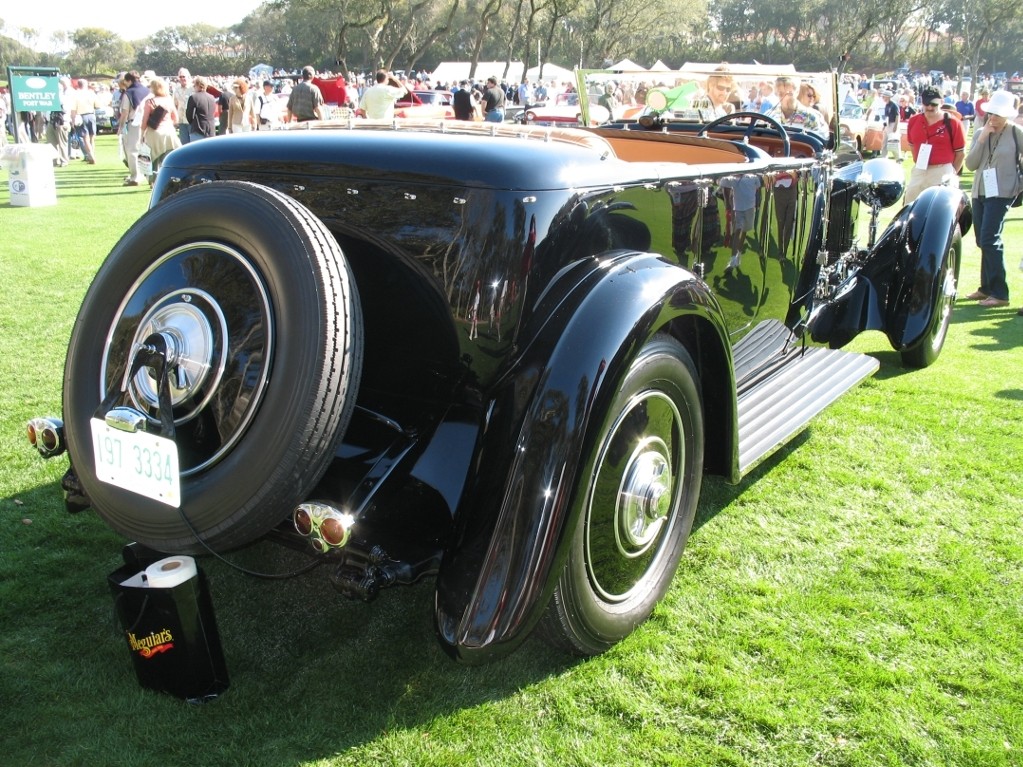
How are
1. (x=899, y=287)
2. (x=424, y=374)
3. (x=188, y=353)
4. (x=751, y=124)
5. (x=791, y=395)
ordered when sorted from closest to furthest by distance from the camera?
1. (x=188, y=353)
2. (x=424, y=374)
3. (x=791, y=395)
4. (x=751, y=124)
5. (x=899, y=287)

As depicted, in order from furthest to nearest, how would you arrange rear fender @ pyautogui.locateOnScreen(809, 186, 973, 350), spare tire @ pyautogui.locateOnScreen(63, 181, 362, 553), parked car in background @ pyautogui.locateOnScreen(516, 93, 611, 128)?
parked car in background @ pyautogui.locateOnScreen(516, 93, 611, 128), rear fender @ pyautogui.locateOnScreen(809, 186, 973, 350), spare tire @ pyautogui.locateOnScreen(63, 181, 362, 553)

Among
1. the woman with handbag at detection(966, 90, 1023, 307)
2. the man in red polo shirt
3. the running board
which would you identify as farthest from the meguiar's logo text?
the man in red polo shirt

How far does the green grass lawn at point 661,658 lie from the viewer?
2.15 meters

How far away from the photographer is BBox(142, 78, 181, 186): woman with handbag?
12016mm

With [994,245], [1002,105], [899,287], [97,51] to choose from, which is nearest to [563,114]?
[1002,105]

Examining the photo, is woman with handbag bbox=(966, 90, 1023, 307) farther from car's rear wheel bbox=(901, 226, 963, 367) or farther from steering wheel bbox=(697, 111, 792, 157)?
steering wheel bbox=(697, 111, 792, 157)

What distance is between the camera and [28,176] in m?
11.5

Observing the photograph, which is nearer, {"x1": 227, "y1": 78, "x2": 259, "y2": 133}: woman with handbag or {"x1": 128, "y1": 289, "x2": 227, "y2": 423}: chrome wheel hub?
{"x1": 128, "y1": 289, "x2": 227, "y2": 423}: chrome wheel hub

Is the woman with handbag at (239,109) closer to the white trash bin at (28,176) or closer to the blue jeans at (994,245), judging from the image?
the white trash bin at (28,176)

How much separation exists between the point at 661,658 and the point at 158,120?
38.7ft

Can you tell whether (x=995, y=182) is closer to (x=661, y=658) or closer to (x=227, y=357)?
(x=661, y=658)

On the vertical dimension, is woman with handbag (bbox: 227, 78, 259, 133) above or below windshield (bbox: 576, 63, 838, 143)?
above

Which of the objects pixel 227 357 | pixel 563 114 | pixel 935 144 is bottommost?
pixel 227 357

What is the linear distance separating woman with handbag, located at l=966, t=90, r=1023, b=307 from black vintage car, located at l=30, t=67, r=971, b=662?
16.8 feet
